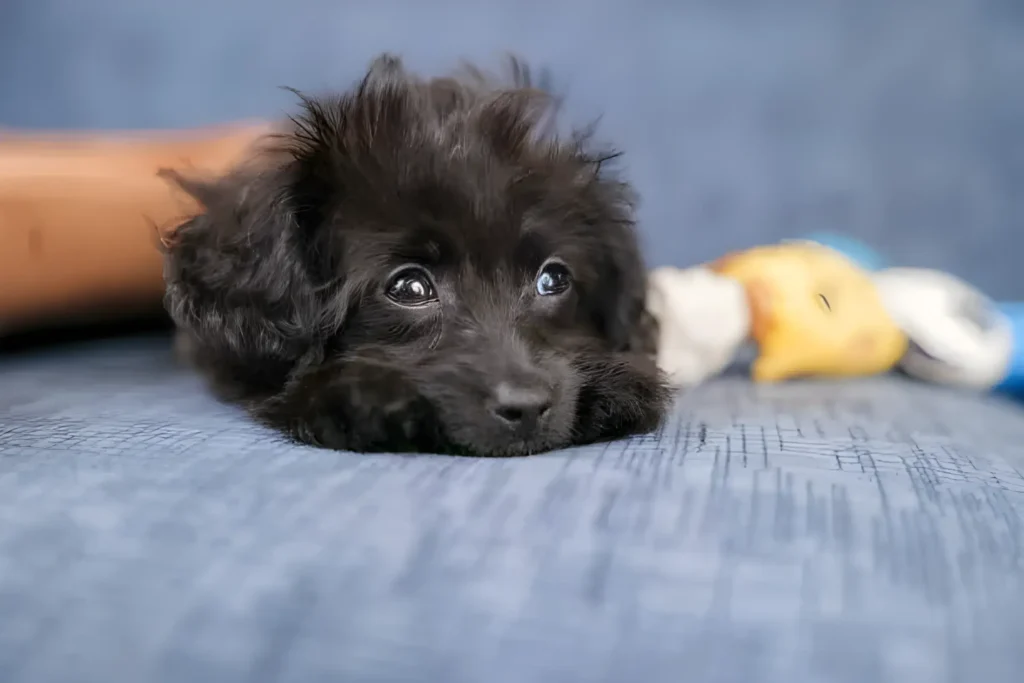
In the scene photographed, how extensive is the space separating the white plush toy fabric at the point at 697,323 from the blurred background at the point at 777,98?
77cm

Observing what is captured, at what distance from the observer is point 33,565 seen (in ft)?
2.73

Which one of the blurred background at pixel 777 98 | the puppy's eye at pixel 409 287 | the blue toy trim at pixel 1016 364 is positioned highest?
the blurred background at pixel 777 98

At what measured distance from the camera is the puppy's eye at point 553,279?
1610 mm

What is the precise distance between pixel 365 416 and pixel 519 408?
219 millimetres

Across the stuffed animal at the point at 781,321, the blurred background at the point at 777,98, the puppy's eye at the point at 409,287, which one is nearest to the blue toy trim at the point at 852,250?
the blurred background at the point at 777,98

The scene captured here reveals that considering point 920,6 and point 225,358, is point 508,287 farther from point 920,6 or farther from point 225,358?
point 920,6

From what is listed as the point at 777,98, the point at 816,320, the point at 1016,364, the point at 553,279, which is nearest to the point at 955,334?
the point at 1016,364

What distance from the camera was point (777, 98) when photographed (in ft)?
8.55

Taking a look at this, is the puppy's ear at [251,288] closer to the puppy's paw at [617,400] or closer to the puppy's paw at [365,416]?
the puppy's paw at [365,416]

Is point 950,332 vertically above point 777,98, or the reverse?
point 777,98

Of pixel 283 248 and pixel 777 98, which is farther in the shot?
pixel 777 98

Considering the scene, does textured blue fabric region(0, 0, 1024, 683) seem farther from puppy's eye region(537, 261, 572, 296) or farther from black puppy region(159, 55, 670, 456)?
puppy's eye region(537, 261, 572, 296)

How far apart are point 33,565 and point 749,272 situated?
1487 mm

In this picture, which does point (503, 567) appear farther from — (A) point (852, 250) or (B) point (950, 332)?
(A) point (852, 250)
